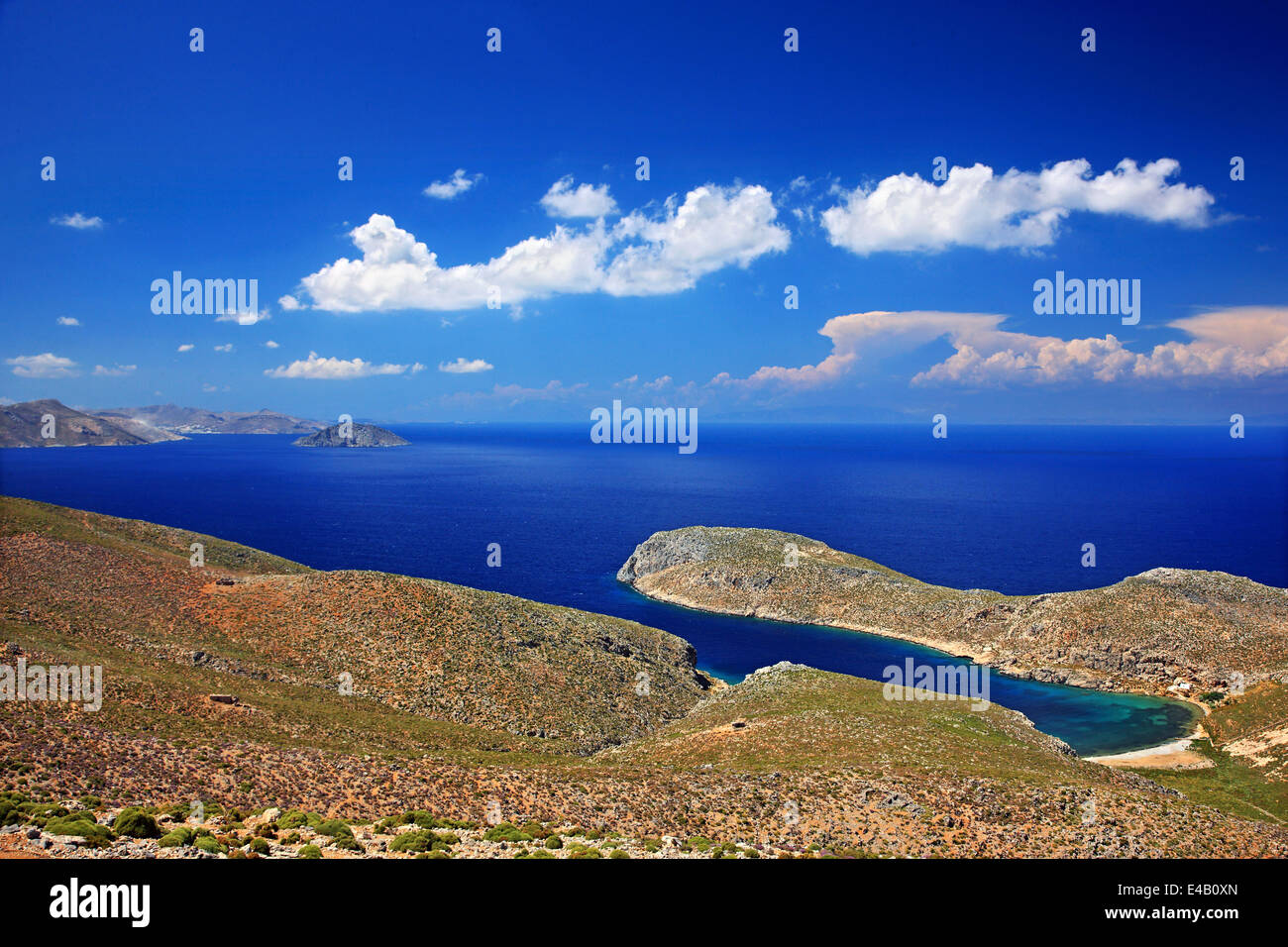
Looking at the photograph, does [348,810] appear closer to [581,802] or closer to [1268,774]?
[581,802]

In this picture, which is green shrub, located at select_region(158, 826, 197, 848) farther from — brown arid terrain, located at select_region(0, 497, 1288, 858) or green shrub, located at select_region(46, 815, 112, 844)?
green shrub, located at select_region(46, 815, 112, 844)

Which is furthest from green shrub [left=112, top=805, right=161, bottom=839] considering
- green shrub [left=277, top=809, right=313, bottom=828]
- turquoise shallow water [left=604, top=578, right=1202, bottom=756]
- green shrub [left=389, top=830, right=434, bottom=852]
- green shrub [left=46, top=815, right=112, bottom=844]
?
turquoise shallow water [left=604, top=578, right=1202, bottom=756]

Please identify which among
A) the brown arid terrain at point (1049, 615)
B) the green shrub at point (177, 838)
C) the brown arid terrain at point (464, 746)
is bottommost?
the brown arid terrain at point (1049, 615)

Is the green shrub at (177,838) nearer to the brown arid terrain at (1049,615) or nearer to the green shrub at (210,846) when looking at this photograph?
the green shrub at (210,846)

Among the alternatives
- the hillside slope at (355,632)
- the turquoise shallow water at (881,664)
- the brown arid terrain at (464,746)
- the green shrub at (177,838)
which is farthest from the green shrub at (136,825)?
the turquoise shallow water at (881,664)
